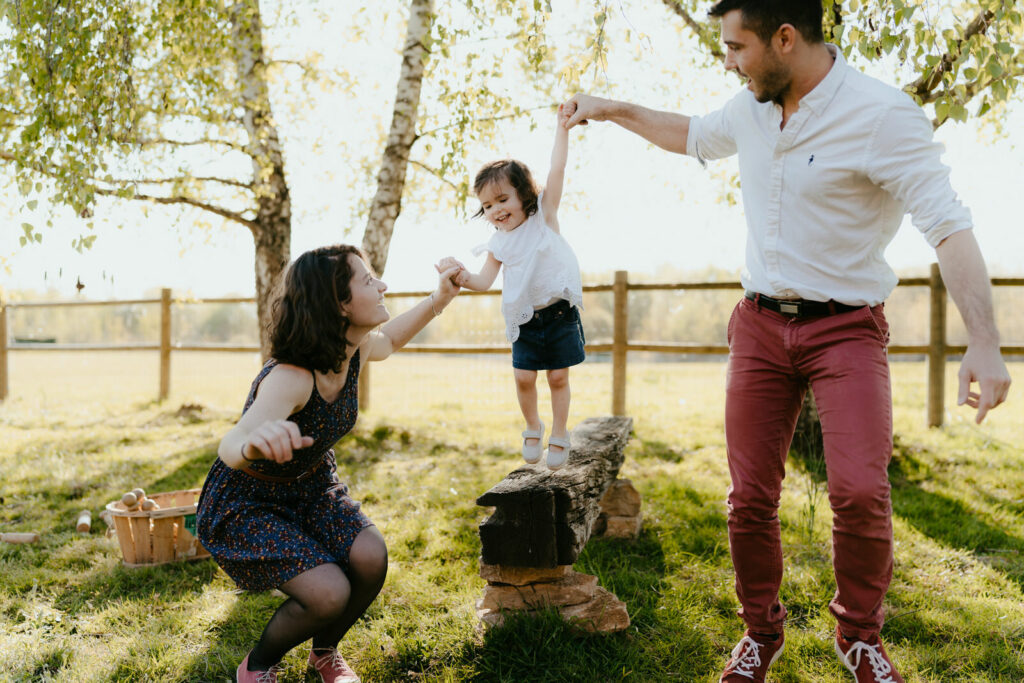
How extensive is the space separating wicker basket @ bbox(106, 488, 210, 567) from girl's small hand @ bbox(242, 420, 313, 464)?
7.04 ft

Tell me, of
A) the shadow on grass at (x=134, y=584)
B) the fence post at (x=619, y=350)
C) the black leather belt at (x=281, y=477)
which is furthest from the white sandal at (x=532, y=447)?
the fence post at (x=619, y=350)

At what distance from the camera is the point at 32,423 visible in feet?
28.8

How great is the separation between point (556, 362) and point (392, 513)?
209 cm

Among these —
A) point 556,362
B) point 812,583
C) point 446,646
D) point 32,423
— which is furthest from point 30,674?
point 32,423

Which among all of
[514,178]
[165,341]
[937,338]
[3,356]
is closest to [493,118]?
[514,178]

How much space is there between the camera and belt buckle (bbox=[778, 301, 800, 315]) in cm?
221

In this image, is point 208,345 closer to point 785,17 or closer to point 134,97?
point 134,97

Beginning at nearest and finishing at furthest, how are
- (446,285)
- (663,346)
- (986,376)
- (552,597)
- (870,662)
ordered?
(986,376), (870,662), (446,285), (552,597), (663,346)

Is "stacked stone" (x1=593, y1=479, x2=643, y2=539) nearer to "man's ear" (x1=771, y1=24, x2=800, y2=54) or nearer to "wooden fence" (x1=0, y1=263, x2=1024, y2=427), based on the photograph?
"man's ear" (x1=771, y1=24, x2=800, y2=54)

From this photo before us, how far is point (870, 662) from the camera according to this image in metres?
2.19

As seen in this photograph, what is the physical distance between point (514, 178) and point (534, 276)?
1.35 feet

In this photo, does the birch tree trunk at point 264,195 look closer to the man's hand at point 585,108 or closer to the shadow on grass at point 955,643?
the man's hand at point 585,108

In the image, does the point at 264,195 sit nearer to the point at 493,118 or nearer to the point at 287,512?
the point at 493,118

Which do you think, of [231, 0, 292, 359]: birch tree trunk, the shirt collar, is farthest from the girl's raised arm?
[231, 0, 292, 359]: birch tree trunk
